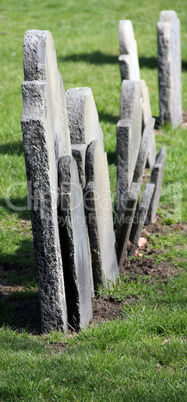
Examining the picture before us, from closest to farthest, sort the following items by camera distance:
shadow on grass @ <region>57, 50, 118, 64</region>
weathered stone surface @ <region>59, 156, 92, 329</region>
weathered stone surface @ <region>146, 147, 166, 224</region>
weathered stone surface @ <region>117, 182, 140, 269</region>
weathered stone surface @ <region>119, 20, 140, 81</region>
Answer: weathered stone surface @ <region>59, 156, 92, 329</region> < weathered stone surface @ <region>117, 182, 140, 269</region> < weathered stone surface @ <region>146, 147, 166, 224</region> < weathered stone surface @ <region>119, 20, 140, 81</region> < shadow on grass @ <region>57, 50, 118, 64</region>

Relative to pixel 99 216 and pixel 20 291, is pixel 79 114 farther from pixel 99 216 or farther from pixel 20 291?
pixel 20 291

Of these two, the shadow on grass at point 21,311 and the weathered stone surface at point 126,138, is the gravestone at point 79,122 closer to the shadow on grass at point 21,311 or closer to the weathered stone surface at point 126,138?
the weathered stone surface at point 126,138

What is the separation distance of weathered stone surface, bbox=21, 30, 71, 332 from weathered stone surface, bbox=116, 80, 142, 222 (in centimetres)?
105

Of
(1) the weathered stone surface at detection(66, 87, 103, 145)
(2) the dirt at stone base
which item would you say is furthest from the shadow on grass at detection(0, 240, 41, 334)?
(1) the weathered stone surface at detection(66, 87, 103, 145)

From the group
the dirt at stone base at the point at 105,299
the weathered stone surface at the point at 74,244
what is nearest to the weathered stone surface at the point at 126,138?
the dirt at stone base at the point at 105,299

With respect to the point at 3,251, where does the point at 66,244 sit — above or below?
above

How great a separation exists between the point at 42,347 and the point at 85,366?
1.13ft

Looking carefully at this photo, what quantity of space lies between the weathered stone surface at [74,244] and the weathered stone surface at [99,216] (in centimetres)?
9

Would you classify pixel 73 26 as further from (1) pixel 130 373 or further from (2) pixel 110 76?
(1) pixel 130 373

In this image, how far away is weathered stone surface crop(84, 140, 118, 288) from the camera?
2998mm

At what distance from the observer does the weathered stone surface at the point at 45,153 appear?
2418mm

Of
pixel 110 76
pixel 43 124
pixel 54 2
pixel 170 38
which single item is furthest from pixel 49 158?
pixel 54 2

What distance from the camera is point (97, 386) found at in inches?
94.6

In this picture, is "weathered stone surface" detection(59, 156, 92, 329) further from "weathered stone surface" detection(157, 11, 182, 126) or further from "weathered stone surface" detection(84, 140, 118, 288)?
"weathered stone surface" detection(157, 11, 182, 126)
